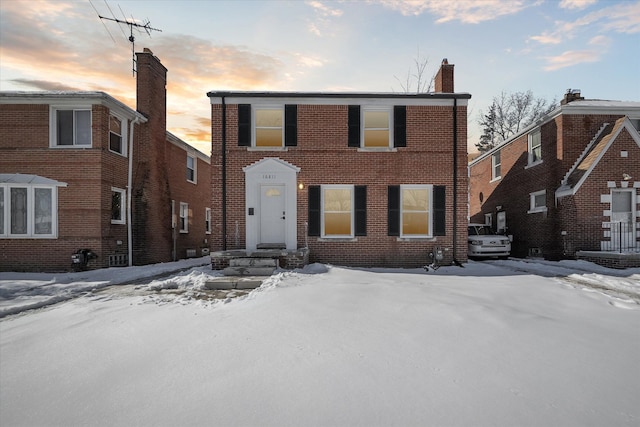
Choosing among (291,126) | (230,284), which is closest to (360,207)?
(291,126)

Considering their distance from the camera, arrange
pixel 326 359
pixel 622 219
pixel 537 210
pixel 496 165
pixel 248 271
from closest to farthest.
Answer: pixel 326 359 → pixel 248 271 → pixel 622 219 → pixel 537 210 → pixel 496 165

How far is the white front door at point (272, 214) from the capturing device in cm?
1184

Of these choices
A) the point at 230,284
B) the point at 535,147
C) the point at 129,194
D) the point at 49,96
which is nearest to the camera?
the point at 230,284

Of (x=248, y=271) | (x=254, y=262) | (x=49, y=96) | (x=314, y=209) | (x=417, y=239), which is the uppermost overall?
(x=49, y=96)

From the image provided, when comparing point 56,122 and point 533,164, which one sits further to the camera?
point 533,164

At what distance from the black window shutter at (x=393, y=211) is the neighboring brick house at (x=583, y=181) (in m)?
6.96

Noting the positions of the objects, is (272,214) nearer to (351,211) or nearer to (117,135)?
(351,211)

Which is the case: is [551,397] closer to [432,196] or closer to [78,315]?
[78,315]

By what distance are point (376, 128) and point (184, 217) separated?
11308mm

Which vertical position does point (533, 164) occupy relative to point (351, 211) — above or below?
above

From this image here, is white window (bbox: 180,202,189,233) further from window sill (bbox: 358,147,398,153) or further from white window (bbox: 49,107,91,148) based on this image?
window sill (bbox: 358,147,398,153)

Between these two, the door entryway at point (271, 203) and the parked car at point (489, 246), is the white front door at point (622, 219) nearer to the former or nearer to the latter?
the parked car at point (489, 246)

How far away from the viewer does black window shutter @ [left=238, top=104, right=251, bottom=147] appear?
39.0ft

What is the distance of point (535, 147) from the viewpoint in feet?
50.7
